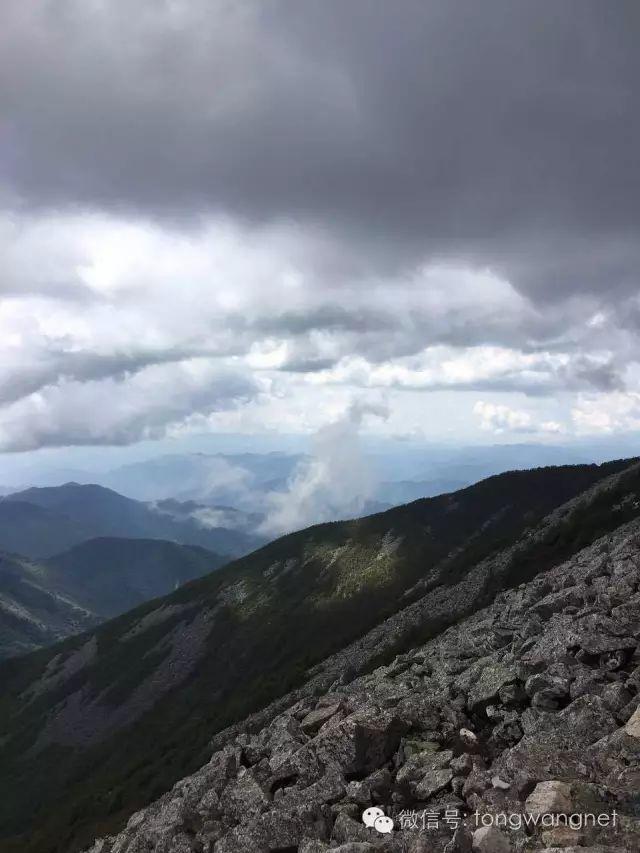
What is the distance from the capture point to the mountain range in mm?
61938

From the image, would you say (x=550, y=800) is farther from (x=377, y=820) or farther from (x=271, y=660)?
(x=271, y=660)

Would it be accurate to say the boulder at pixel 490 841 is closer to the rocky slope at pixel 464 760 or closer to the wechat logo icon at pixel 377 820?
the rocky slope at pixel 464 760

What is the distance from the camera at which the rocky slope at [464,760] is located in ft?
58.5

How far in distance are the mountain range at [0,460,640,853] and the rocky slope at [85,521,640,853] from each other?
0.32m

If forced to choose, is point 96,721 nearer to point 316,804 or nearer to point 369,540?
point 369,540

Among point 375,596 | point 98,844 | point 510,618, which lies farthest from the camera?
point 375,596

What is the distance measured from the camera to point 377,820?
22.2m

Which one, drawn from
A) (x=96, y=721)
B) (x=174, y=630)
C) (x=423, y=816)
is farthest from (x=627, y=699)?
(x=174, y=630)

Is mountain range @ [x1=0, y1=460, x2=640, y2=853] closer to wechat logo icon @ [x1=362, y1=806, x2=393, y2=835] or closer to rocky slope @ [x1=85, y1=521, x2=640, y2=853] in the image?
rocky slope @ [x1=85, y1=521, x2=640, y2=853]

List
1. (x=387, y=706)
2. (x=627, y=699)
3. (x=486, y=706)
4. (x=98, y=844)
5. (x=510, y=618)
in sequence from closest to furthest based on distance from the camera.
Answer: (x=627, y=699) < (x=486, y=706) < (x=387, y=706) < (x=98, y=844) < (x=510, y=618)

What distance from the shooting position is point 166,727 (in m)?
117

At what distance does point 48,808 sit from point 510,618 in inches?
4059

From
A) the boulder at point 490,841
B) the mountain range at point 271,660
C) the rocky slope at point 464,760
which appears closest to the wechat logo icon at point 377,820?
the rocky slope at point 464,760

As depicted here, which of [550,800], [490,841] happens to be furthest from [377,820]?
[550,800]
